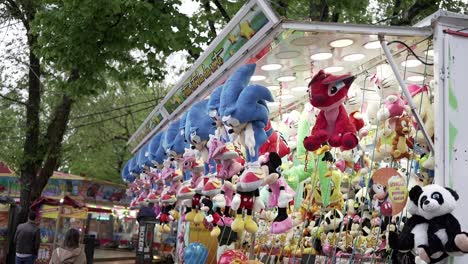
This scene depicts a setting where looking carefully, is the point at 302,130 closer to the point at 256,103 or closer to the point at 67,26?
the point at 256,103

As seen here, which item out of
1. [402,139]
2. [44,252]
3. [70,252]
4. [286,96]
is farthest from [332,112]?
[44,252]

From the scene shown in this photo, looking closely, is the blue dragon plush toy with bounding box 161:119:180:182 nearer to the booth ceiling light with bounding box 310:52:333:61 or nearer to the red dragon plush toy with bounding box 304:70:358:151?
the booth ceiling light with bounding box 310:52:333:61

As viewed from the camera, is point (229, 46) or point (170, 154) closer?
point (229, 46)

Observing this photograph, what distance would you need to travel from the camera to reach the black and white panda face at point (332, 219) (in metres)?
6.50

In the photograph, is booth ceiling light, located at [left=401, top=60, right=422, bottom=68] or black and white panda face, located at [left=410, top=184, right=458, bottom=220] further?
booth ceiling light, located at [left=401, top=60, right=422, bottom=68]

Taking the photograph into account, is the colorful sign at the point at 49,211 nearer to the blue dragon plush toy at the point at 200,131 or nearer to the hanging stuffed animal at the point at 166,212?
the hanging stuffed animal at the point at 166,212

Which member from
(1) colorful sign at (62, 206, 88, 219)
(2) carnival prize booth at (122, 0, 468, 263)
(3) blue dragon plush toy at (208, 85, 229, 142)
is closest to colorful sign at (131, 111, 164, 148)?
(1) colorful sign at (62, 206, 88, 219)

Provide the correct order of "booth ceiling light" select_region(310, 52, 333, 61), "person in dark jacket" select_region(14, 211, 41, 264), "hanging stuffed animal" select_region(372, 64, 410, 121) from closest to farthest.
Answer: "hanging stuffed animal" select_region(372, 64, 410, 121) < "booth ceiling light" select_region(310, 52, 333, 61) < "person in dark jacket" select_region(14, 211, 41, 264)

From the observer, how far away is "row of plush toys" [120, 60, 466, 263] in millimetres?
4727

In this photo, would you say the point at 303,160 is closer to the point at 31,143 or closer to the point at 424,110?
the point at 424,110

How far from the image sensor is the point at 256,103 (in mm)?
5035

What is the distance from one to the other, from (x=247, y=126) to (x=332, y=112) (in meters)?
0.82

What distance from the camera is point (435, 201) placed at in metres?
3.69

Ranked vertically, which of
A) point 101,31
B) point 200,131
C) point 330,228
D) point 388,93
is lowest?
point 330,228
